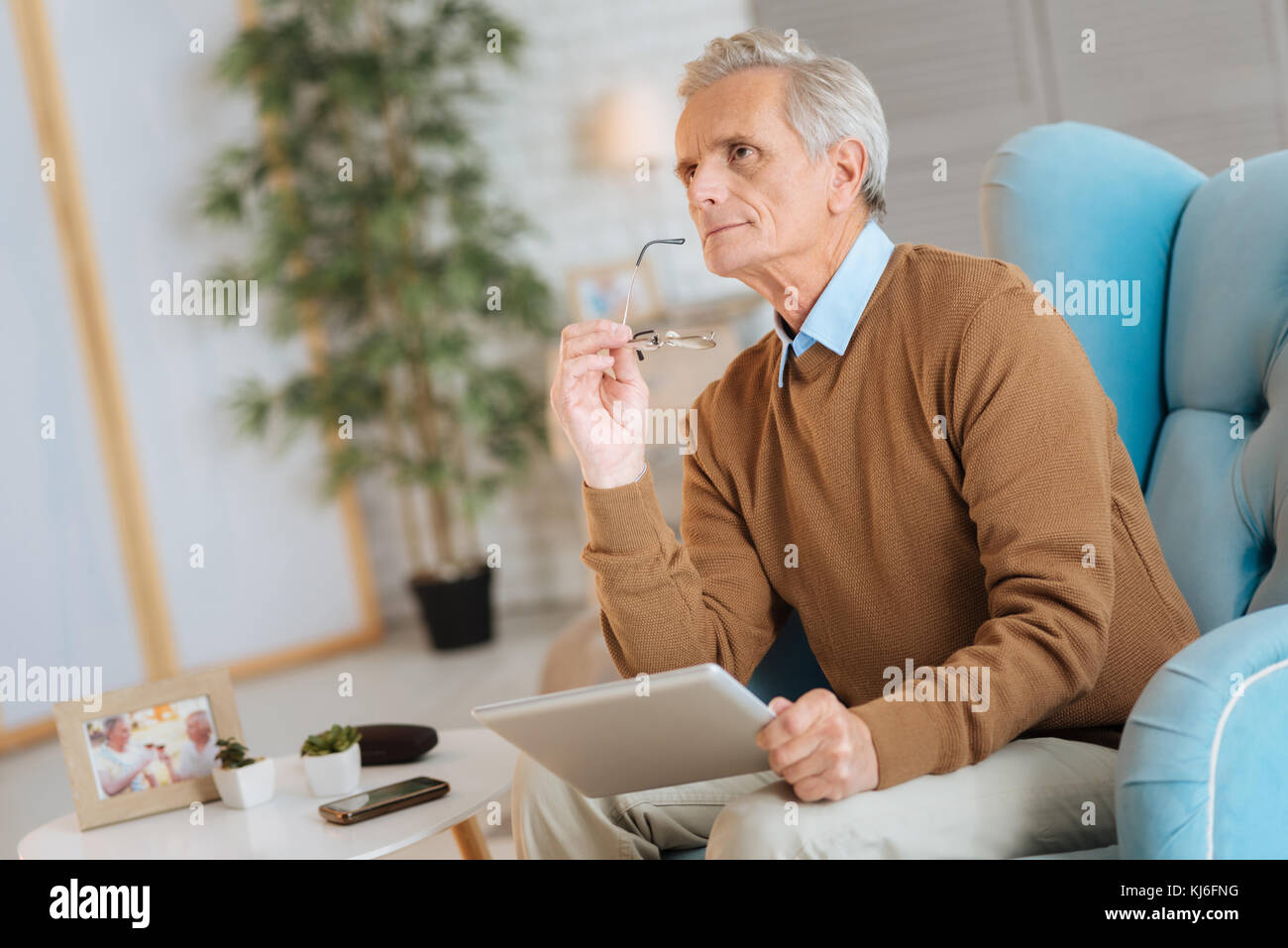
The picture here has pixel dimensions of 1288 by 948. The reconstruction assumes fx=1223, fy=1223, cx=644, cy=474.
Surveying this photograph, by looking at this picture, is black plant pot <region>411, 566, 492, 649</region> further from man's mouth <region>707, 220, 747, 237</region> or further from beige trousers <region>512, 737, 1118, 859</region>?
beige trousers <region>512, 737, 1118, 859</region>

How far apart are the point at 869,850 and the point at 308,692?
10.4 ft

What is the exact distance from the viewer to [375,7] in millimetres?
4293

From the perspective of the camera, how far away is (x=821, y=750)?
3.24 ft

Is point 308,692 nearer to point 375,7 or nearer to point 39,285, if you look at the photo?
point 39,285

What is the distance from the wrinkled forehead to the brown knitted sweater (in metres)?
0.21

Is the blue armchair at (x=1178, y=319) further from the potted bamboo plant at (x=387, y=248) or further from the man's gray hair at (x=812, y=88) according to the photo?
the potted bamboo plant at (x=387, y=248)

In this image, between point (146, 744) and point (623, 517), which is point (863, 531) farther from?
point (146, 744)

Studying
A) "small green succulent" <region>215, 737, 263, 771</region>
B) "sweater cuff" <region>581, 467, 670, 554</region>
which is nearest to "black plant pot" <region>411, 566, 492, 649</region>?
"small green succulent" <region>215, 737, 263, 771</region>

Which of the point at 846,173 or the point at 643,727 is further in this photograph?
the point at 846,173

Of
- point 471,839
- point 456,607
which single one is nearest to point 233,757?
point 471,839

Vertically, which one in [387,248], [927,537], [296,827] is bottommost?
[296,827]

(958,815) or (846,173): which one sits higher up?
(846,173)

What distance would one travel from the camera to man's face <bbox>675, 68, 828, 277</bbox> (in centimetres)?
133

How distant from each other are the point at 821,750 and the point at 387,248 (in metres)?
3.51
